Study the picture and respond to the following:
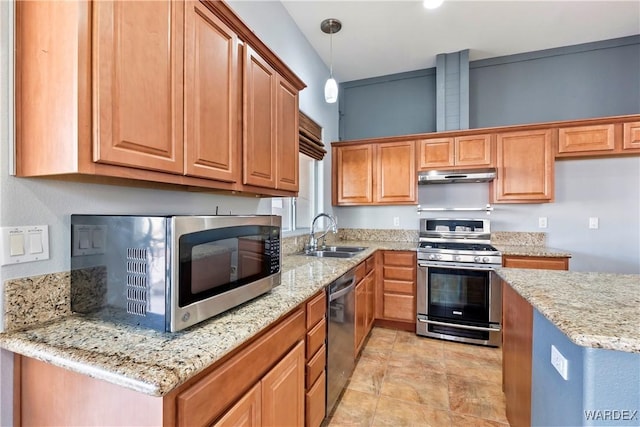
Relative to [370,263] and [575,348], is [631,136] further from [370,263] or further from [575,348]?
[575,348]

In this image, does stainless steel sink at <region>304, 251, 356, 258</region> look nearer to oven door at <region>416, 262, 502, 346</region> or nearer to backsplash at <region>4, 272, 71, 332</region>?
oven door at <region>416, 262, 502, 346</region>

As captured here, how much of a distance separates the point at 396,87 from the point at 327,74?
3.11ft

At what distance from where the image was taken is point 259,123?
1.55 metres

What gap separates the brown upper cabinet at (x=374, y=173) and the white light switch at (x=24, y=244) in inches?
116

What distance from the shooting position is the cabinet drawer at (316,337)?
144cm

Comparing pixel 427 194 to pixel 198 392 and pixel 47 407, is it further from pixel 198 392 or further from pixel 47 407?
pixel 47 407

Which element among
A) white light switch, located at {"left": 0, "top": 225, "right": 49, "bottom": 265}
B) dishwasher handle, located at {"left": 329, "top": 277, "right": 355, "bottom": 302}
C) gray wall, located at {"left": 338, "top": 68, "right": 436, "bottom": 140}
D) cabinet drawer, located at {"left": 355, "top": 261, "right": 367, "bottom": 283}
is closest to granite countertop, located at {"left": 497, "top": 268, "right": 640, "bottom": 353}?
dishwasher handle, located at {"left": 329, "top": 277, "right": 355, "bottom": 302}

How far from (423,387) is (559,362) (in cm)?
127

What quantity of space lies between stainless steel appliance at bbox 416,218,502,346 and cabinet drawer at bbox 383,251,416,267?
0.33 feet

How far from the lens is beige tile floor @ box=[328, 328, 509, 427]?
178 centimetres

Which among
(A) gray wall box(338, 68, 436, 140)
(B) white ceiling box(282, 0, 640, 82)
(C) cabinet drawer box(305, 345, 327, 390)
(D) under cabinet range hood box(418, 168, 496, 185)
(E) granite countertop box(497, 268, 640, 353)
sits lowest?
(C) cabinet drawer box(305, 345, 327, 390)

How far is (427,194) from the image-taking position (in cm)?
354

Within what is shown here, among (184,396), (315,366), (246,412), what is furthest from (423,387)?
(184,396)

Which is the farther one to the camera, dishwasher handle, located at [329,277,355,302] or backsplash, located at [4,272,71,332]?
dishwasher handle, located at [329,277,355,302]
